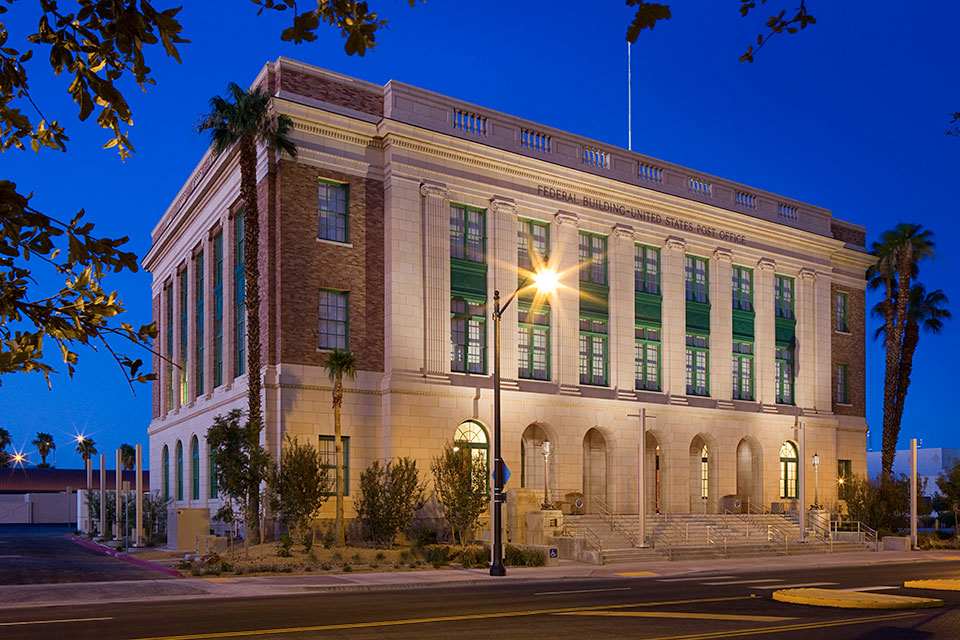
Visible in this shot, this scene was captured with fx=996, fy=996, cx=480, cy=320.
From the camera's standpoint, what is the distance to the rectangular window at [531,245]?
1777 inches

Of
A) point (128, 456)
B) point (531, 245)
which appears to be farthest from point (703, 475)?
point (128, 456)

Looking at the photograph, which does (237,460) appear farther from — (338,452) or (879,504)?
(879,504)

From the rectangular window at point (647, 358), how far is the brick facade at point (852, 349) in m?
14.0

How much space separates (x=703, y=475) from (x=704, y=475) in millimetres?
53

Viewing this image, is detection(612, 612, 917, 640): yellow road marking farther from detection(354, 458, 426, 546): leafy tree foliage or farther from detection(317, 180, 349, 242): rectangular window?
detection(317, 180, 349, 242): rectangular window

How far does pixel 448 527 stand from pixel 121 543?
1549 cm

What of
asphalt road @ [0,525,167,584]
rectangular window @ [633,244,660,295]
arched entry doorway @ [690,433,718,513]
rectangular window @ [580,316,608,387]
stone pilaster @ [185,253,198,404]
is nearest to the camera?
asphalt road @ [0,525,167,584]

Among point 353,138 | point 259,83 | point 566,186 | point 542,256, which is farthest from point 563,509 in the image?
point 259,83

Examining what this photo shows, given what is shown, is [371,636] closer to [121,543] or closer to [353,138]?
[353,138]

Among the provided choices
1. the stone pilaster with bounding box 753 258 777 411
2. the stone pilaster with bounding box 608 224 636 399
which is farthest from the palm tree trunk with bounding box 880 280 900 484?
the stone pilaster with bounding box 608 224 636 399

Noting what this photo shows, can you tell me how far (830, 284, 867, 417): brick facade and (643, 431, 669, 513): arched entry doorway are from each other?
13764 millimetres

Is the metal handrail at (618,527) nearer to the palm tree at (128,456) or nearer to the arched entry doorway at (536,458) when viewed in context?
the arched entry doorway at (536,458)

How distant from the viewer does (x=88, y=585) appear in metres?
25.5

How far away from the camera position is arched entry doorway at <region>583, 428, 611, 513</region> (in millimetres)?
47844
